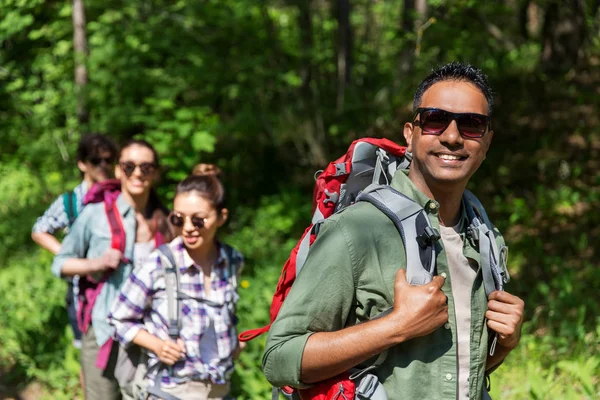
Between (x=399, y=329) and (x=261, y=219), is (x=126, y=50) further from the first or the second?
(x=399, y=329)

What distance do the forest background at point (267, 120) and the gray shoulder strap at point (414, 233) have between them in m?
3.47

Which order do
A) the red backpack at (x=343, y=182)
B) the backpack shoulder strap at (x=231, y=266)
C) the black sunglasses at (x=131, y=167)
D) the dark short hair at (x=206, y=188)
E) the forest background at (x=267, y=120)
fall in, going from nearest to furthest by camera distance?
the red backpack at (x=343, y=182) → the dark short hair at (x=206, y=188) → the backpack shoulder strap at (x=231, y=266) → the black sunglasses at (x=131, y=167) → the forest background at (x=267, y=120)

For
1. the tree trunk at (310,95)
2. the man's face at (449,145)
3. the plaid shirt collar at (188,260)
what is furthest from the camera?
the tree trunk at (310,95)

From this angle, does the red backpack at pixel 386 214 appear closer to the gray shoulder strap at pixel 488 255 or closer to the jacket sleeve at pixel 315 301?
the gray shoulder strap at pixel 488 255

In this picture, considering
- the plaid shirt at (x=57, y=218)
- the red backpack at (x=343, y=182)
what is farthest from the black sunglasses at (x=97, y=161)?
the red backpack at (x=343, y=182)

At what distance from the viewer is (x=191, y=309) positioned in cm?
347

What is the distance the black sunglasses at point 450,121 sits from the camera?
203 cm

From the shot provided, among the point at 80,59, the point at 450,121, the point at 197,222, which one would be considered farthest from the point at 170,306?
the point at 80,59

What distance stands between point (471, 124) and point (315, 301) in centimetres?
70

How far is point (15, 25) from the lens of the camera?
7.55 m

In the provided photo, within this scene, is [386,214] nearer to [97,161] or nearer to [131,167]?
[131,167]

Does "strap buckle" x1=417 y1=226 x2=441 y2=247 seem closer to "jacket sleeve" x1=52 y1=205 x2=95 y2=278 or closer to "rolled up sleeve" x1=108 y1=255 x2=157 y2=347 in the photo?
"rolled up sleeve" x1=108 y1=255 x2=157 y2=347

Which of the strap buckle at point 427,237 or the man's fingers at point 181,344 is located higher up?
the strap buckle at point 427,237

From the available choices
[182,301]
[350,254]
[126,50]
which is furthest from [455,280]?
[126,50]
